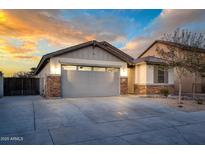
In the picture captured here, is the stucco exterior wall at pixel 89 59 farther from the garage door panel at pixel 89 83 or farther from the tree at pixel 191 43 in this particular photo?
the tree at pixel 191 43

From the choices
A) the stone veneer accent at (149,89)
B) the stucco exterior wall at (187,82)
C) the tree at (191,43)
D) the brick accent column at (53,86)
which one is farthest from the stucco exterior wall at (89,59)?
the stucco exterior wall at (187,82)

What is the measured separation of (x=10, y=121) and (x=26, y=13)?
6181 mm

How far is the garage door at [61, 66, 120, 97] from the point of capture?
11527 mm

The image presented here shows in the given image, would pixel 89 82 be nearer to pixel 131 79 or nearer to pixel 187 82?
pixel 131 79

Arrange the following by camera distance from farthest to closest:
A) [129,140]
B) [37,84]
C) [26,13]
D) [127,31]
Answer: [37,84], [127,31], [26,13], [129,140]

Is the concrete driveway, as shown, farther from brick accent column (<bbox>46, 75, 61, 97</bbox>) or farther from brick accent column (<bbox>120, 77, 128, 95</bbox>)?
brick accent column (<bbox>120, 77, 128, 95</bbox>)

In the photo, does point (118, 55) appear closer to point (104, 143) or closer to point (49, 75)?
point (49, 75)

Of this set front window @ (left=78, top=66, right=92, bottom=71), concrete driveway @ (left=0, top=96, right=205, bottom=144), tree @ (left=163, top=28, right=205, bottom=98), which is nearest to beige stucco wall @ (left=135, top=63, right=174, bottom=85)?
tree @ (left=163, top=28, right=205, bottom=98)

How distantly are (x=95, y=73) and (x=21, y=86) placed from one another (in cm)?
769

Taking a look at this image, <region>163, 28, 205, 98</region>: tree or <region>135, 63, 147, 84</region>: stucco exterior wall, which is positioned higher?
<region>163, 28, 205, 98</region>: tree

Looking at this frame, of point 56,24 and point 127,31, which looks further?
point 127,31

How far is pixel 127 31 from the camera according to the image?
12508 millimetres

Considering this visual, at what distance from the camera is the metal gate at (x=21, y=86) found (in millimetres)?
14281
